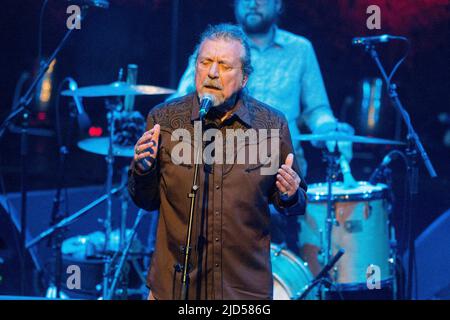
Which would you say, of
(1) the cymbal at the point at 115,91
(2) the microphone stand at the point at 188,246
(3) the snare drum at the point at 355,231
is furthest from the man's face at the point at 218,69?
(3) the snare drum at the point at 355,231

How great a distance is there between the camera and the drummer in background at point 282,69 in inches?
205

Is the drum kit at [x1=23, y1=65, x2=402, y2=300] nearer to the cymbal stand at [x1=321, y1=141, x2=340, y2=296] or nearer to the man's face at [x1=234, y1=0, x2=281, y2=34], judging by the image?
the cymbal stand at [x1=321, y1=141, x2=340, y2=296]

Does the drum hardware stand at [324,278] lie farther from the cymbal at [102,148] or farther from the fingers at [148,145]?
the fingers at [148,145]

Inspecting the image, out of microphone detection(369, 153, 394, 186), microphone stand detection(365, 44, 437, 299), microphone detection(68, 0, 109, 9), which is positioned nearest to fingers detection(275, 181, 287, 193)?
microphone stand detection(365, 44, 437, 299)

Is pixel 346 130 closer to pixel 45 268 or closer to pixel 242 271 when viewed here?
pixel 242 271

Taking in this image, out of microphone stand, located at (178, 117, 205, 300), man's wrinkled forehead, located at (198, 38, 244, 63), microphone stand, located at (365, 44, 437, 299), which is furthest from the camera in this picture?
microphone stand, located at (365, 44, 437, 299)

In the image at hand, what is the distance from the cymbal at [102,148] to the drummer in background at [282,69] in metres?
0.66

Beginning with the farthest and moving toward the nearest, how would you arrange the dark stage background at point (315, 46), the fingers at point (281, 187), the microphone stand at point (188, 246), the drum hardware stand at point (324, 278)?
the dark stage background at point (315, 46) → the drum hardware stand at point (324, 278) → the fingers at point (281, 187) → the microphone stand at point (188, 246)

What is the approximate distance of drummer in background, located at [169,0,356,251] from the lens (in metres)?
5.20

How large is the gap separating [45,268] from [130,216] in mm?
941

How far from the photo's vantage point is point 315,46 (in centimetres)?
537

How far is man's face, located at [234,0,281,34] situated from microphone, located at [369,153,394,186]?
1.36 meters

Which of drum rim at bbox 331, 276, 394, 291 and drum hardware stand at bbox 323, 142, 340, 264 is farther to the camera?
drum rim at bbox 331, 276, 394, 291
